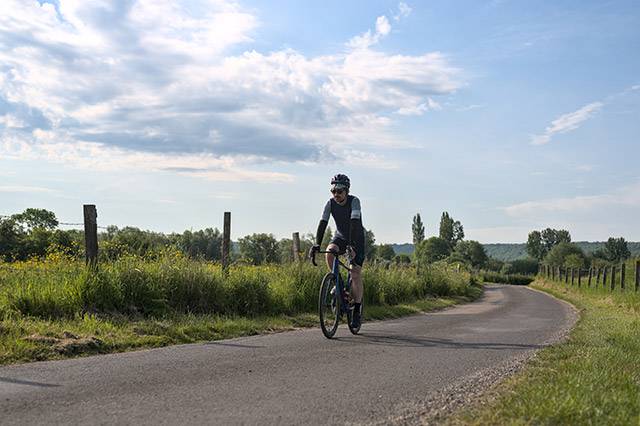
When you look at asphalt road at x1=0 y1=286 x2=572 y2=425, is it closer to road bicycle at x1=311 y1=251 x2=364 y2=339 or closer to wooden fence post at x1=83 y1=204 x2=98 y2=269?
road bicycle at x1=311 y1=251 x2=364 y2=339

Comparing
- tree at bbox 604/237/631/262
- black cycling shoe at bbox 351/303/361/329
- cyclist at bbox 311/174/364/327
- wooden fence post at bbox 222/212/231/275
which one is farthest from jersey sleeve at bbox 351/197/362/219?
tree at bbox 604/237/631/262

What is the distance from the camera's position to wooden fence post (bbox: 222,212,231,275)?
527 inches

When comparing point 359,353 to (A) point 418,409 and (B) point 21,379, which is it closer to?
(A) point 418,409

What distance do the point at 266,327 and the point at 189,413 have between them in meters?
5.93

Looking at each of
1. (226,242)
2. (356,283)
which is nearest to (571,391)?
(356,283)

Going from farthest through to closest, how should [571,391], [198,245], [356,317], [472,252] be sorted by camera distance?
[472,252], [198,245], [356,317], [571,391]

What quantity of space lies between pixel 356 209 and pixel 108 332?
4057mm

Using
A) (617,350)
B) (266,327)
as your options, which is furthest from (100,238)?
(617,350)

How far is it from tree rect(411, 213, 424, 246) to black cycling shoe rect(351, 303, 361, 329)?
16941 centimetres

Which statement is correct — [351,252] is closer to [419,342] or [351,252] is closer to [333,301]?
[333,301]

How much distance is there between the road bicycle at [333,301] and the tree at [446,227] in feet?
562

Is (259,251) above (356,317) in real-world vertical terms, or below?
above

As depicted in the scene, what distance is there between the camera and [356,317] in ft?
32.8

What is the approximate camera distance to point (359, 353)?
25.9ft
